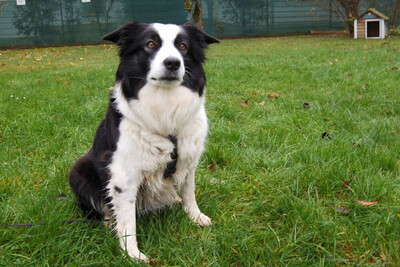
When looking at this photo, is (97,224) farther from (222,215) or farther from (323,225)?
(323,225)

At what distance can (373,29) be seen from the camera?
42.4 feet

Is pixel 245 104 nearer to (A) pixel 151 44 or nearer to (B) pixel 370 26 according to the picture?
(A) pixel 151 44

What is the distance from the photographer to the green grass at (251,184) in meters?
1.67

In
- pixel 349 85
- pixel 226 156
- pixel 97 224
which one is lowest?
pixel 97 224

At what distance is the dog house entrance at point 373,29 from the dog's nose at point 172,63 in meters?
13.3

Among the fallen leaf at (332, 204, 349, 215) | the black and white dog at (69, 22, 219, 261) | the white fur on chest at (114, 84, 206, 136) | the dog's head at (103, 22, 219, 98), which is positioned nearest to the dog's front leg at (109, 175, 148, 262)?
the black and white dog at (69, 22, 219, 261)

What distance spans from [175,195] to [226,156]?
73 centimetres

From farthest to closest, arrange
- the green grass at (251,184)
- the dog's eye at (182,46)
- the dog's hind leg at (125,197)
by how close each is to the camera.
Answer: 1. the dog's eye at (182,46)
2. the dog's hind leg at (125,197)
3. the green grass at (251,184)

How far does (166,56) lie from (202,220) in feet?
3.11

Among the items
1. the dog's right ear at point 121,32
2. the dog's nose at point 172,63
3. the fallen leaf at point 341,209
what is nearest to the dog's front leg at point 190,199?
the dog's nose at point 172,63

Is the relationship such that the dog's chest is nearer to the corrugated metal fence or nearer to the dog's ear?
the dog's ear

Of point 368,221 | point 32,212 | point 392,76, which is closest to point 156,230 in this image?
point 32,212

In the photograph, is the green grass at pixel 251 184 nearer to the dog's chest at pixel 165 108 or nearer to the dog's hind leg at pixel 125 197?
the dog's hind leg at pixel 125 197

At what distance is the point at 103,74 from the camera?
6309mm
